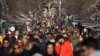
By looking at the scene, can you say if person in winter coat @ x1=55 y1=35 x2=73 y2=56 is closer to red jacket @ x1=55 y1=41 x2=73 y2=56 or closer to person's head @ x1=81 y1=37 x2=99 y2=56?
red jacket @ x1=55 y1=41 x2=73 y2=56

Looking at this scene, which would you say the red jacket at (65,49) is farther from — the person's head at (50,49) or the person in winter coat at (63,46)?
the person's head at (50,49)

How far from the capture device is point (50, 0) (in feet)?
561

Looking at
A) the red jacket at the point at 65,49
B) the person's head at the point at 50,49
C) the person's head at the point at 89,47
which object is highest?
the person's head at the point at 89,47

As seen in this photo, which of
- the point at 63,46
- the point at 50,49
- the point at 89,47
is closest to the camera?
the point at 89,47

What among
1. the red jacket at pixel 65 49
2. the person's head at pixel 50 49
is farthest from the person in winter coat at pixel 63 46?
the person's head at pixel 50 49

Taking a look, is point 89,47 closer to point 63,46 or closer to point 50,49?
point 50,49

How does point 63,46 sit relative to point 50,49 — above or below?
below

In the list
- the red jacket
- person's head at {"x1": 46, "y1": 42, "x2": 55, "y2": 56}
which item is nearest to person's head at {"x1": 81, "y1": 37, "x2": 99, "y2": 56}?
person's head at {"x1": 46, "y1": 42, "x2": 55, "y2": 56}

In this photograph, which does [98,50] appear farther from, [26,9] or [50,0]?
[50,0]

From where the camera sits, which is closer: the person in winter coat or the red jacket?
the red jacket

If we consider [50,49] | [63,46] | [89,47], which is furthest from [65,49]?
[89,47]

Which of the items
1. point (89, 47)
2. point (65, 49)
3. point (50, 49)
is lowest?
point (65, 49)

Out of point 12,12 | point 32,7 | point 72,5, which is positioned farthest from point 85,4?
point 32,7

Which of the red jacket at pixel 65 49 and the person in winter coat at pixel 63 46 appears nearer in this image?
the red jacket at pixel 65 49
